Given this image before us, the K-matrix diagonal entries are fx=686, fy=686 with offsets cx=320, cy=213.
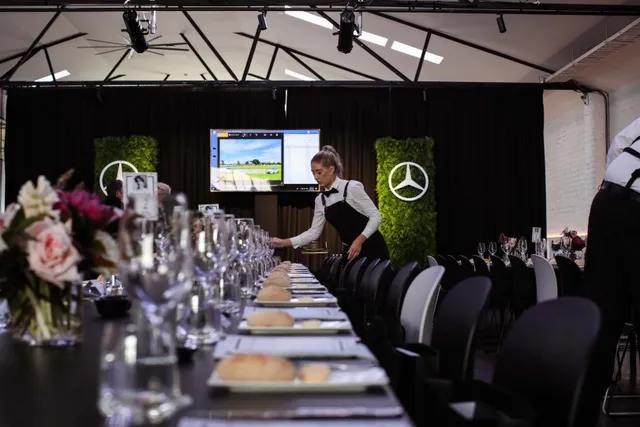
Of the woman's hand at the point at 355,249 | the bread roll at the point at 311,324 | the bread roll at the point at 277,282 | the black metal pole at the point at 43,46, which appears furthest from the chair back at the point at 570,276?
the black metal pole at the point at 43,46

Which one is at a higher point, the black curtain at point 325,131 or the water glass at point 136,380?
the black curtain at point 325,131

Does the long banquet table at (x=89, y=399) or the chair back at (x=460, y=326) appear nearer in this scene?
the long banquet table at (x=89, y=399)

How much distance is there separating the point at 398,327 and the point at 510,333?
851 millimetres

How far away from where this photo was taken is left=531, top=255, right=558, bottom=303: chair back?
504 centimetres

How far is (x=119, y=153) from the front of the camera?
34.7ft

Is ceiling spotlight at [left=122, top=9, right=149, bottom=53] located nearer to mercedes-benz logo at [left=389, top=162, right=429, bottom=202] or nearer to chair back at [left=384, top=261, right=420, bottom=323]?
mercedes-benz logo at [left=389, top=162, right=429, bottom=202]

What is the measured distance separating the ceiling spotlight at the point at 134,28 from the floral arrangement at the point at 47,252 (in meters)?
6.31

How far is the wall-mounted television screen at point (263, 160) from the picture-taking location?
415 inches

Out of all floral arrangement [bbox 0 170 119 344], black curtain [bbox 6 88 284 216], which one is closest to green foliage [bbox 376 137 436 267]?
black curtain [bbox 6 88 284 216]

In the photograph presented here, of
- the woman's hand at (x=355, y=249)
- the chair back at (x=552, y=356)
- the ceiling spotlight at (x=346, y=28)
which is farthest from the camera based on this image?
the ceiling spotlight at (x=346, y=28)

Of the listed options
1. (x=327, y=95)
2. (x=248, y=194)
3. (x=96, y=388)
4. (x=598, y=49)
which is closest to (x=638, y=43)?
(x=598, y=49)

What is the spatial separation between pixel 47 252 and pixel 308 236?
3.71 metres

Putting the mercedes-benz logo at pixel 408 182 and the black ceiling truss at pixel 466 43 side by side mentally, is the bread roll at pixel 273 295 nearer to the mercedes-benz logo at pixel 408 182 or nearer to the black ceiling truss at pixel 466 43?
the black ceiling truss at pixel 466 43

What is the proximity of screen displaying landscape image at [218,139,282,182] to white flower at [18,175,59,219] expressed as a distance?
9.07m
